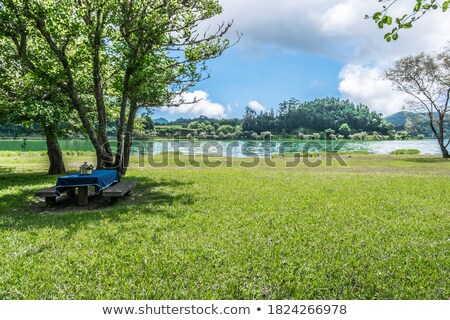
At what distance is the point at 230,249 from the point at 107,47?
14724mm

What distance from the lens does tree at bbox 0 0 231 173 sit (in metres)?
14.5

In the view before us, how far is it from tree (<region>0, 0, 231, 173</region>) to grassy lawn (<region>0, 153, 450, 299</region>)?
7.10 m

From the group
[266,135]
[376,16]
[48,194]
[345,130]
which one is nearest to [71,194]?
[48,194]

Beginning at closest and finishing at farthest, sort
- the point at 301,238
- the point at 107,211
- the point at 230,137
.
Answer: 1. the point at 301,238
2. the point at 107,211
3. the point at 230,137

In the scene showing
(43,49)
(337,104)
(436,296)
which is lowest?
(436,296)

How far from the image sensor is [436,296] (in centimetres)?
468

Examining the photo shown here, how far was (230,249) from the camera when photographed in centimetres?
643

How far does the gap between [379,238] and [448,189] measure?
30.9 feet

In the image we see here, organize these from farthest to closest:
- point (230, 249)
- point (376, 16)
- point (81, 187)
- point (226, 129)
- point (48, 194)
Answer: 1. point (226, 129)
2. point (81, 187)
3. point (48, 194)
4. point (230, 249)
5. point (376, 16)

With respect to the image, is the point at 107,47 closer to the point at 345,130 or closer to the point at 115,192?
the point at 115,192

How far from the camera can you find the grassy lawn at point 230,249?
4.87 meters

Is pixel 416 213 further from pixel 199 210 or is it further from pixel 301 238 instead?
pixel 199 210

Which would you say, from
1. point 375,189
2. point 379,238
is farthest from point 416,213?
point 375,189

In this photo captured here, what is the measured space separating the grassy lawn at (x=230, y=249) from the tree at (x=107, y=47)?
7103 millimetres
